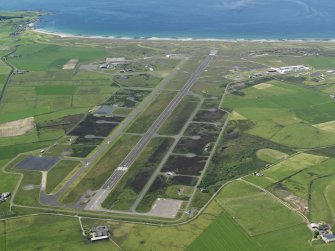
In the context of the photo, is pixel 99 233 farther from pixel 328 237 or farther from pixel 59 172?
pixel 328 237

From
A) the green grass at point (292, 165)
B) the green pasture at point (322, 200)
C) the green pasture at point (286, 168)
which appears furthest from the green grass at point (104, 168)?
the green pasture at point (322, 200)

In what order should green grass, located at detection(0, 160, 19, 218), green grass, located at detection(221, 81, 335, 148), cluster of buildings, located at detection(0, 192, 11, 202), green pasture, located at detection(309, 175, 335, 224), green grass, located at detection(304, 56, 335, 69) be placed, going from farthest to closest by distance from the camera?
green grass, located at detection(304, 56, 335, 69) < green grass, located at detection(221, 81, 335, 148) < cluster of buildings, located at detection(0, 192, 11, 202) < green grass, located at detection(0, 160, 19, 218) < green pasture, located at detection(309, 175, 335, 224)

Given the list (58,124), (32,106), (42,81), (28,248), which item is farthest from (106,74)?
(28,248)

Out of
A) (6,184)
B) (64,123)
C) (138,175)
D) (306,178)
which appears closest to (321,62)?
(306,178)

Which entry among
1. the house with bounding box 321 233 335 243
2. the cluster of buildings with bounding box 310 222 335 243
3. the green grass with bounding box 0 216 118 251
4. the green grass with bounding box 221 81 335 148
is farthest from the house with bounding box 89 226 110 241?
the green grass with bounding box 221 81 335 148

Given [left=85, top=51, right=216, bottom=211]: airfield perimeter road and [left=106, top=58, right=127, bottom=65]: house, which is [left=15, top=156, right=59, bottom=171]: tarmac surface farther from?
[left=106, top=58, right=127, bottom=65]: house

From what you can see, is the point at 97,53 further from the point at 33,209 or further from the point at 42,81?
the point at 33,209

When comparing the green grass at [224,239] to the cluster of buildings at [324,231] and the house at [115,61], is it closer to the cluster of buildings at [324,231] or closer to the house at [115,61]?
the cluster of buildings at [324,231]
